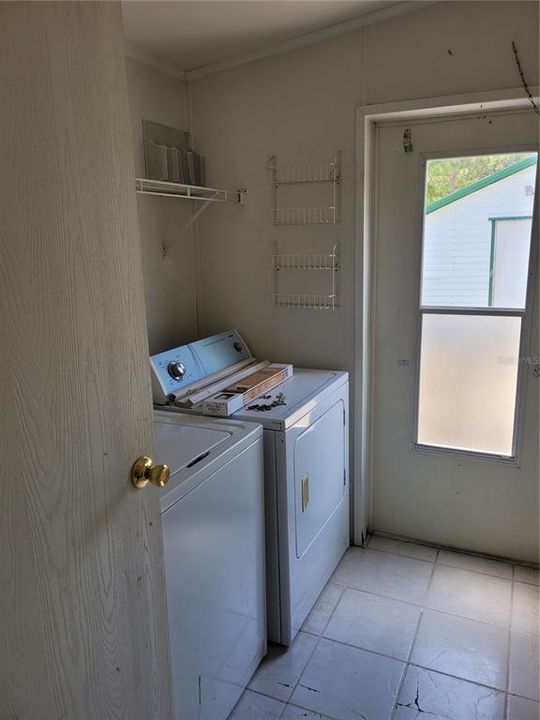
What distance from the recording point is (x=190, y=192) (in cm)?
250

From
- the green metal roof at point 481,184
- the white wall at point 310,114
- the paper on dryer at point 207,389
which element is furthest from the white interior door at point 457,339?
the paper on dryer at point 207,389

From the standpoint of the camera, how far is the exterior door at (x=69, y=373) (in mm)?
784

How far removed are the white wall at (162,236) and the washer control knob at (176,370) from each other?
0.96 feet

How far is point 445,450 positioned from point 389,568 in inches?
24.5

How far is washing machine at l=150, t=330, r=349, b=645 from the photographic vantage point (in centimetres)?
193

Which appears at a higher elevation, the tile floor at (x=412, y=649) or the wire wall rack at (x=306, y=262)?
the wire wall rack at (x=306, y=262)

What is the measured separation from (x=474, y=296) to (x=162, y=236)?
147 centimetres

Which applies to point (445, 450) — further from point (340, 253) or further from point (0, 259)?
point (0, 259)

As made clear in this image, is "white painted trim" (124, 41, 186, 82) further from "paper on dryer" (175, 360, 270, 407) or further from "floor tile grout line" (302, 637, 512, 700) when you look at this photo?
"floor tile grout line" (302, 637, 512, 700)

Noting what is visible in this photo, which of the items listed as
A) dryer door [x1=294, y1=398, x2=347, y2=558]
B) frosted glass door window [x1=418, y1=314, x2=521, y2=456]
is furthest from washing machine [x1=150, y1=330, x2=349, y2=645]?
frosted glass door window [x1=418, y1=314, x2=521, y2=456]

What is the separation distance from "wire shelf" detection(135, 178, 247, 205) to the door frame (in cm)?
60

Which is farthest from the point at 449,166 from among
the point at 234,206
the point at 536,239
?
the point at 234,206

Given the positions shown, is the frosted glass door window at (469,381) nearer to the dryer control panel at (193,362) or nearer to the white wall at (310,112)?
the white wall at (310,112)

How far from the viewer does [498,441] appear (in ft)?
7.99
